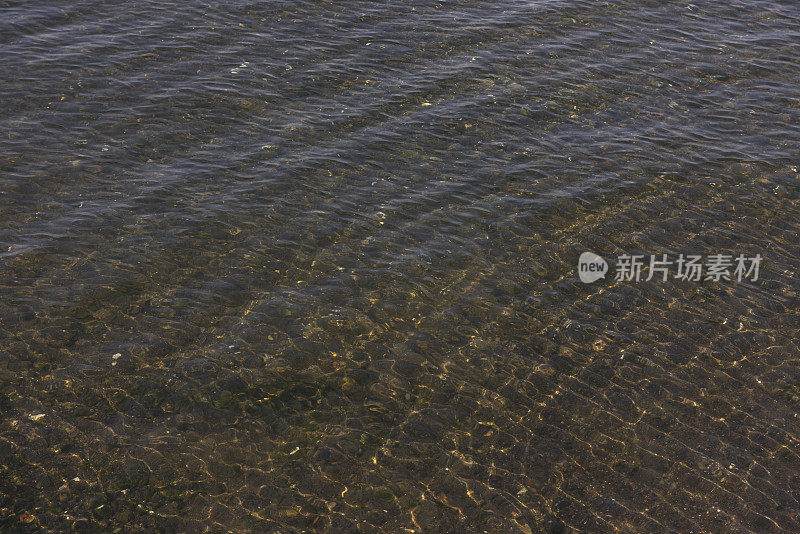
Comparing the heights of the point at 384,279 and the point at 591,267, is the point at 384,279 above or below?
above

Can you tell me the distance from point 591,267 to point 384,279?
5.90 metres

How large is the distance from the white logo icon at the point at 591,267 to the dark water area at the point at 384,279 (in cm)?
29

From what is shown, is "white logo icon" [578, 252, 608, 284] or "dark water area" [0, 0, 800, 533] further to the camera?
"white logo icon" [578, 252, 608, 284]

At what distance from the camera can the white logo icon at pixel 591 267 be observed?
1871 centimetres

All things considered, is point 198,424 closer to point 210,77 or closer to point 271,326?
point 271,326

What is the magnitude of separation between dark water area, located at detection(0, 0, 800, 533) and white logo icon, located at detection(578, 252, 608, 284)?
11.4 inches

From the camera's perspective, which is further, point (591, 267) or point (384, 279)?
point (591, 267)

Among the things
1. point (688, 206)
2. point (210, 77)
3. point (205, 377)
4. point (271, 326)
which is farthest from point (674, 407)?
point (210, 77)

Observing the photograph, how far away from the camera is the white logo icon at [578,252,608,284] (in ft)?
61.4

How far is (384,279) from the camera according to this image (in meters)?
18.1

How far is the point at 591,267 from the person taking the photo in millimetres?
18969

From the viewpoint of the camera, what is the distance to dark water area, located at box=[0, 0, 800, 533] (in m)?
13.4

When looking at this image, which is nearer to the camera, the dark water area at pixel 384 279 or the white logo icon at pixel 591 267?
the dark water area at pixel 384 279

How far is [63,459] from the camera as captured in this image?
13.2 meters
